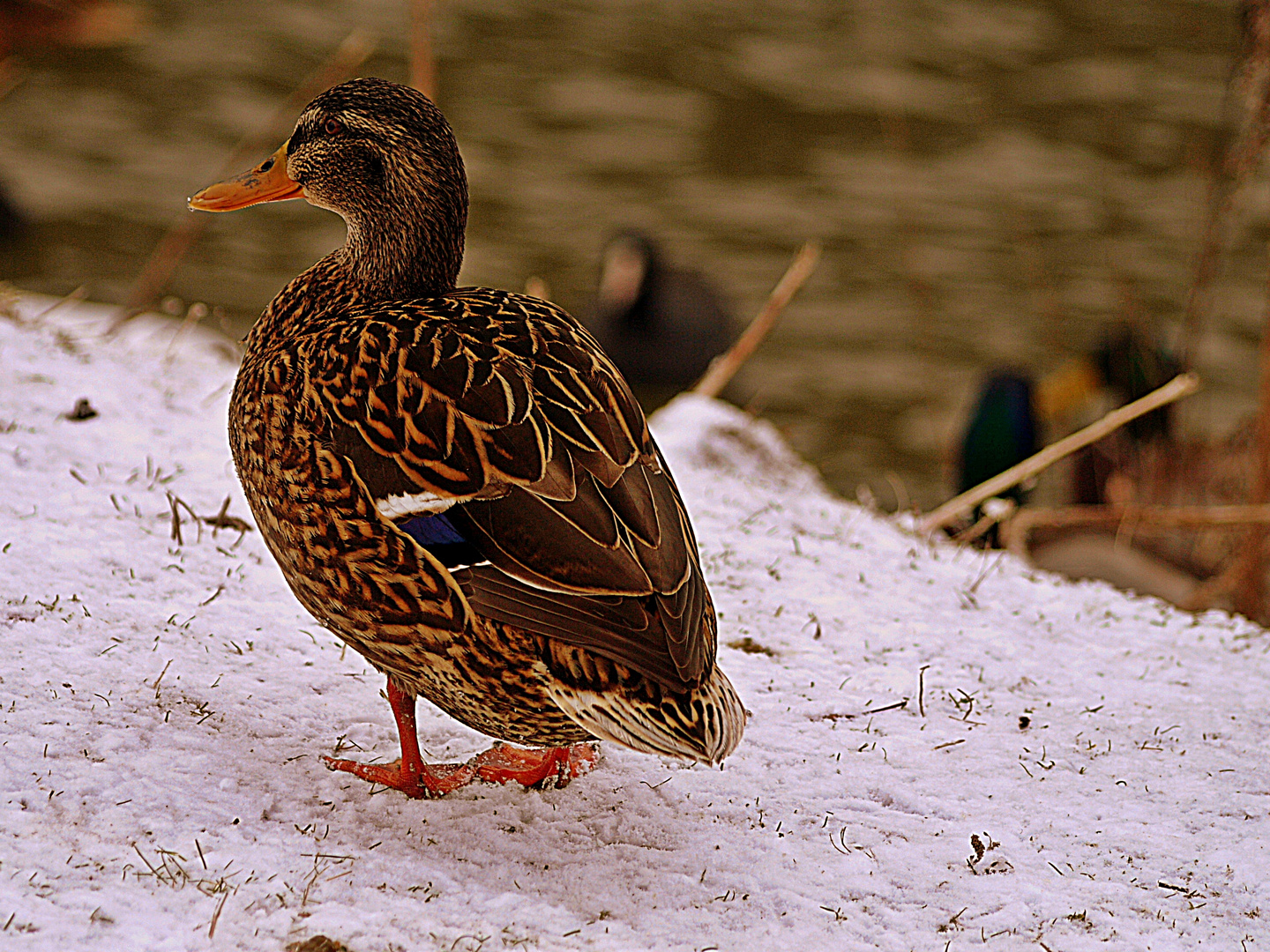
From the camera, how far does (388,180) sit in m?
3.19

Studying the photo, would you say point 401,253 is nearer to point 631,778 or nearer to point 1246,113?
point 631,778

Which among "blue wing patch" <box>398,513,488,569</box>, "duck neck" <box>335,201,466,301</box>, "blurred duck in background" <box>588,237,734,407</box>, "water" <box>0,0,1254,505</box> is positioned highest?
"duck neck" <box>335,201,466,301</box>

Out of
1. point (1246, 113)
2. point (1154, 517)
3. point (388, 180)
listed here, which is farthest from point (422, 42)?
point (1154, 517)

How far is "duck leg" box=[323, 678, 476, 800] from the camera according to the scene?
9.28 ft

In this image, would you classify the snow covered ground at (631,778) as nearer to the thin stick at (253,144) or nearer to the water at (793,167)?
the thin stick at (253,144)

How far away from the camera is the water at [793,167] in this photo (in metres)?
11.6

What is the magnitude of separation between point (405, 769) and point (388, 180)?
1.33m

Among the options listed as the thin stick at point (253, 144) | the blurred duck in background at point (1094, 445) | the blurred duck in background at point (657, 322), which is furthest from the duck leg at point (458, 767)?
the blurred duck in background at point (657, 322)

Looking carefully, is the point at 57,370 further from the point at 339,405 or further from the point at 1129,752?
the point at 1129,752

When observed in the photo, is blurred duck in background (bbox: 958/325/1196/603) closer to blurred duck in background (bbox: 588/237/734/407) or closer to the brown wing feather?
blurred duck in background (bbox: 588/237/734/407)

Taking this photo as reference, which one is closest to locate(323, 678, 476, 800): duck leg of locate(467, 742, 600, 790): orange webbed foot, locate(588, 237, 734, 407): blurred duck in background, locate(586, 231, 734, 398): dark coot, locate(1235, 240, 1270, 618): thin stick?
locate(467, 742, 600, 790): orange webbed foot

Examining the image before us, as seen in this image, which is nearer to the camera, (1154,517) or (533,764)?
(533,764)

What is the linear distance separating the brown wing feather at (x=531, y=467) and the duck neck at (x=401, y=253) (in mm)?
314

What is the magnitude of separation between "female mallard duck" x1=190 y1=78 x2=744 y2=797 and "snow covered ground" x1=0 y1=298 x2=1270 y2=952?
256 mm
